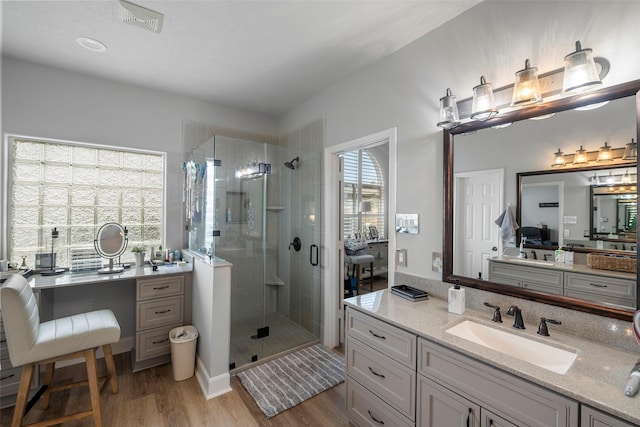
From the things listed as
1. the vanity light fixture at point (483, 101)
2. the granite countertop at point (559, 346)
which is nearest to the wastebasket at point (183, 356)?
the granite countertop at point (559, 346)

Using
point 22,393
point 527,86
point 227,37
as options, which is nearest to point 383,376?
point 527,86

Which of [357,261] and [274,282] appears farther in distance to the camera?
[357,261]

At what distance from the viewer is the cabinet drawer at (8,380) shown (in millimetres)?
1978

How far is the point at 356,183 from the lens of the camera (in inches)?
226

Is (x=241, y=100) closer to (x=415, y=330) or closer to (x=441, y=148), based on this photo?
(x=441, y=148)

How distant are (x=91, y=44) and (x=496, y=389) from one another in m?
3.52

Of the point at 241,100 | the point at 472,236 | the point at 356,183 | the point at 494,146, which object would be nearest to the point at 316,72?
the point at 241,100

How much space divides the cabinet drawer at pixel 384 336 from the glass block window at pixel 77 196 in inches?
101

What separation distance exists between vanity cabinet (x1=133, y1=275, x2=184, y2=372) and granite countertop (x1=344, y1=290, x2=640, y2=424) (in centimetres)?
189

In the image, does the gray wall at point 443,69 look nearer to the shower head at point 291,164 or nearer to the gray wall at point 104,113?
the shower head at point 291,164

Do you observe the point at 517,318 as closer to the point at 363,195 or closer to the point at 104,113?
the point at 104,113

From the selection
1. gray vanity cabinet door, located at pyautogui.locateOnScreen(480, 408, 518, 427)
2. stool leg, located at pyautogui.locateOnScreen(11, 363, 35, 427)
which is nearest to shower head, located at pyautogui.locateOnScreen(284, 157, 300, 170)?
stool leg, located at pyautogui.locateOnScreen(11, 363, 35, 427)

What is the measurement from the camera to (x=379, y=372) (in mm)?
1630

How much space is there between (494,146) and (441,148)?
334mm
